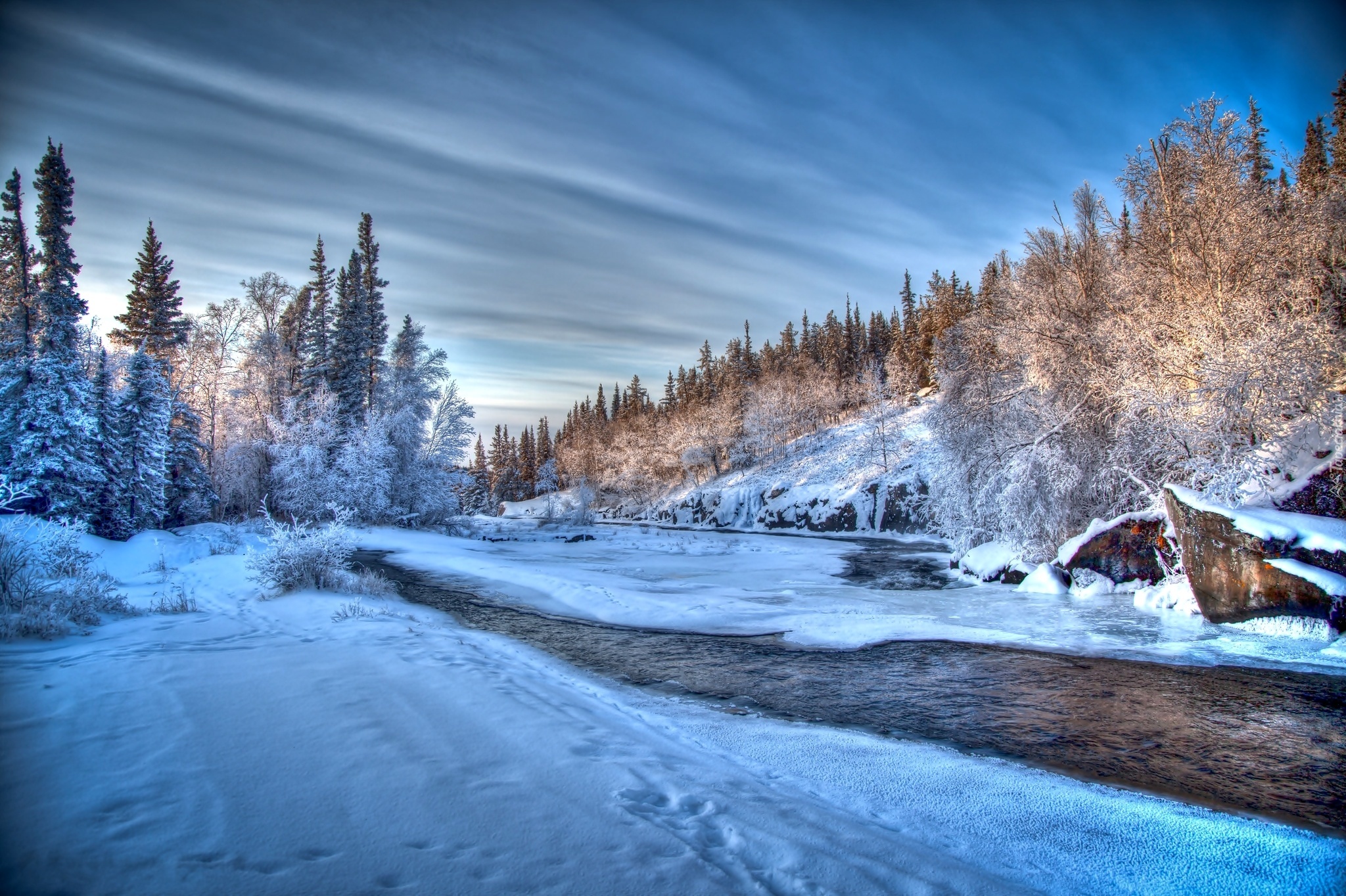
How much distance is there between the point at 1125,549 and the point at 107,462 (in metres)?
28.4

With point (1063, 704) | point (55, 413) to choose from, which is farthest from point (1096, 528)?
point (55, 413)

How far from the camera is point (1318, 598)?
794 centimetres

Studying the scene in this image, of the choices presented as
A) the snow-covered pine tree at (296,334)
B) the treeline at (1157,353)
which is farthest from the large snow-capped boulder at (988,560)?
the snow-covered pine tree at (296,334)

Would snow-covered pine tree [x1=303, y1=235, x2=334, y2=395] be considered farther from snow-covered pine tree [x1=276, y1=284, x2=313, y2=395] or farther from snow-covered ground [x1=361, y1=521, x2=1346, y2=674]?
snow-covered ground [x1=361, y1=521, x2=1346, y2=674]

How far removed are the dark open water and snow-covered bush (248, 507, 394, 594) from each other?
396 centimetres

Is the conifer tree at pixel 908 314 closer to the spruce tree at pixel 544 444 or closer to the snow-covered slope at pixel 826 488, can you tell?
the snow-covered slope at pixel 826 488

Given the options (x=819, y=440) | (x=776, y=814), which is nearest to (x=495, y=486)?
(x=819, y=440)

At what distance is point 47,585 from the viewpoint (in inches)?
295

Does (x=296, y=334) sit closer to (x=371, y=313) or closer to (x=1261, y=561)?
(x=371, y=313)

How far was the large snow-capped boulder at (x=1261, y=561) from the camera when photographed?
7961 mm

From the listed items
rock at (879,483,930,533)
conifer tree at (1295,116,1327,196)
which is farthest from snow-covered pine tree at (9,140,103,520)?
rock at (879,483,930,533)

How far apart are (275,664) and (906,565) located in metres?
19.0

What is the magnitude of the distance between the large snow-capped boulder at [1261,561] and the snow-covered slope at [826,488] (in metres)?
23.4

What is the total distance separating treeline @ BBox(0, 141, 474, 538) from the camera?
1616 cm
